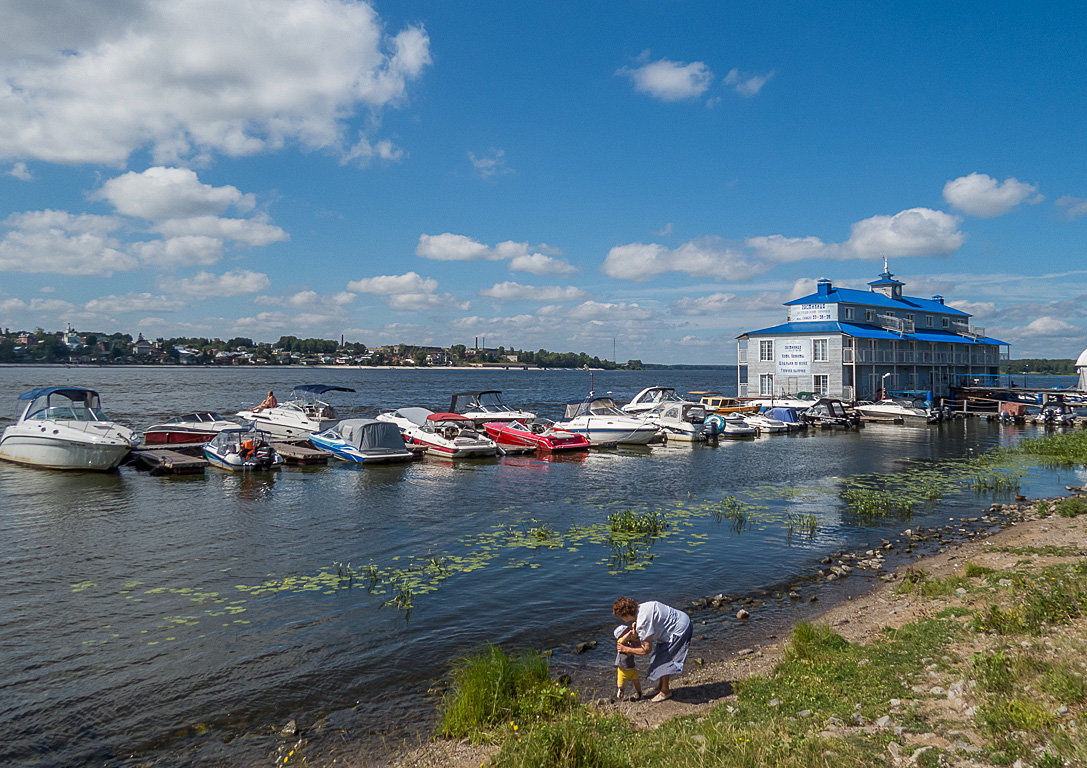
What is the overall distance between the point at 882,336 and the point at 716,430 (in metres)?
26.8

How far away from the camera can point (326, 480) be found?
28.2 m

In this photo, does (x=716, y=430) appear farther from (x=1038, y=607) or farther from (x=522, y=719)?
(x=522, y=719)

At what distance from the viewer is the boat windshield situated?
99.9 ft

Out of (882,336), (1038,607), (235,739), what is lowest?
(235,739)

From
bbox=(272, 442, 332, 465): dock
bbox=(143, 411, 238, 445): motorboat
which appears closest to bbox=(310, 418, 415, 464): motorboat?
bbox=(272, 442, 332, 465): dock

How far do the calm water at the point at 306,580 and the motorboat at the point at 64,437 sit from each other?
0.87 m

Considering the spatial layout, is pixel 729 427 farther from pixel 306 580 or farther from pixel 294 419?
pixel 306 580

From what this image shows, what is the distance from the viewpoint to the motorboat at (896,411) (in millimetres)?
55781

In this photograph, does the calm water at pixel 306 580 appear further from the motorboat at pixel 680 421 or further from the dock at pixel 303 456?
the motorboat at pixel 680 421

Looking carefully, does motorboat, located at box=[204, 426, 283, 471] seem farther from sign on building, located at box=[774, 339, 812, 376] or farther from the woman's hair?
sign on building, located at box=[774, 339, 812, 376]

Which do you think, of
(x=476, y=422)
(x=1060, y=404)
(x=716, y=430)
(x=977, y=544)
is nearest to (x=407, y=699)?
(x=977, y=544)

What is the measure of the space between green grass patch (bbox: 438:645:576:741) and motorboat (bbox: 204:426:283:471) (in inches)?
920

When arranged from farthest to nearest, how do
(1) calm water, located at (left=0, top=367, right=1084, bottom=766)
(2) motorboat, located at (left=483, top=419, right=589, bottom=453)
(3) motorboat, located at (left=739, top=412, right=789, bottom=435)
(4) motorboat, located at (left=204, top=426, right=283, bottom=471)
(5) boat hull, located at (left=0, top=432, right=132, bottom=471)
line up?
(3) motorboat, located at (left=739, top=412, right=789, bottom=435) < (2) motorboat, located at (left=483, top=419, right=589, bottom=453) < (4) motorboat, located at (left=204, top=426, right=283, bottom=471) < (5) boat hull, located at (left=0, top=432, right=132, bottom=471) < (1) calm water, located at (left=0, top=367, right=1084, bottom=766)

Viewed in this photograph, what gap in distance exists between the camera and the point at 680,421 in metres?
45.1
